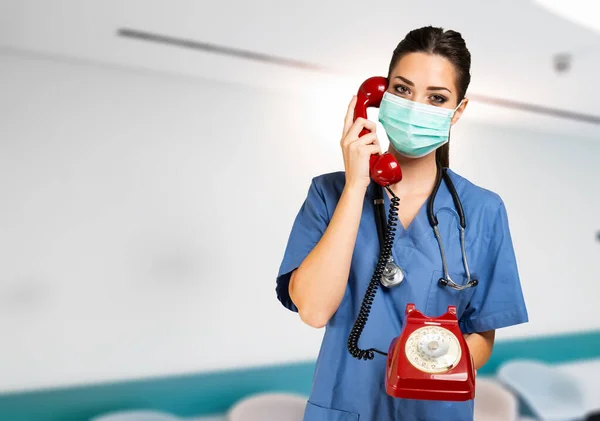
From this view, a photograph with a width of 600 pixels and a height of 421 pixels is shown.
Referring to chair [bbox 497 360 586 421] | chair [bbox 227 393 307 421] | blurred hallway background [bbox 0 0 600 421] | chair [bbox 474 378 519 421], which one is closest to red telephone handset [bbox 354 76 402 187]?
blurred hallway background [bbox 0 0 600 421]

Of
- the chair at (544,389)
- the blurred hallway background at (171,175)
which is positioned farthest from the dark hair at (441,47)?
the chair at (544,389)

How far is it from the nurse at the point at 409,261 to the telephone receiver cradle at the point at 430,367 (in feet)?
0.27

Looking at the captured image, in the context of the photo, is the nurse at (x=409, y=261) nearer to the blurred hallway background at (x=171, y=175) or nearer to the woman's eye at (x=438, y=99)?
the woman's eye at (x=438, y=99)

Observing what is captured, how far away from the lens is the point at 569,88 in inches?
112

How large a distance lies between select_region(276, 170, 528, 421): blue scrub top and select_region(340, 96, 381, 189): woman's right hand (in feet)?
0.36

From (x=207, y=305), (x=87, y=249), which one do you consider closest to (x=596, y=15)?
(x=207, y=305)

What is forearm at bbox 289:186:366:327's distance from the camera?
2.51ft

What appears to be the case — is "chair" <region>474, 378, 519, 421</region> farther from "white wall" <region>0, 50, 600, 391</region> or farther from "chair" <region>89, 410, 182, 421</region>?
"chair" <region>89, 410, 182, 421</region>

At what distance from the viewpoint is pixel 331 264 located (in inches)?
30.0

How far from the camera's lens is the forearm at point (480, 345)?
0.86 meters

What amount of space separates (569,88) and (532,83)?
0.88 ft

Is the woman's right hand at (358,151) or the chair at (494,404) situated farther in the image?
the chair at (494,404)

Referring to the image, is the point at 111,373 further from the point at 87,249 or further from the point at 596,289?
the point at 596,289

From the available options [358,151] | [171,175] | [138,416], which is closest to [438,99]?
[358,151]
